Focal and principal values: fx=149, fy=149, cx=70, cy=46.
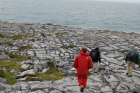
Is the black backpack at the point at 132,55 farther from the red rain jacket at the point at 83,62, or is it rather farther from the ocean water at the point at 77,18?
the ocean water at the point at 77,18

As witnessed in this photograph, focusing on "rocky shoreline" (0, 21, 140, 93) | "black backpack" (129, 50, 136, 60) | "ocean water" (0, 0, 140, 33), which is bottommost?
"rocky shoreline" (0, 21, 140, 93)

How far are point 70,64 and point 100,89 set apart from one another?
15.4 ft

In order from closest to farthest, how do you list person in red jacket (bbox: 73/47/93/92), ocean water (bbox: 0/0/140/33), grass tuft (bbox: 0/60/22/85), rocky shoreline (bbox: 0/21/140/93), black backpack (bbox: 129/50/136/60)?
person in red jacket (bbox: 73/47/93/92) → rocky shoreline (bbox: 0/21/140/93) → grass tuft (bbox: 0/60/22/85) → black backpack (bbox: 129/50/136/60) → ocean water (bbox: 0/0/140/33)

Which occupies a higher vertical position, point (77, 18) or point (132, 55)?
point (77, 18)

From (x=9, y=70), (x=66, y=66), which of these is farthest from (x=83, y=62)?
(x=9, y=70)

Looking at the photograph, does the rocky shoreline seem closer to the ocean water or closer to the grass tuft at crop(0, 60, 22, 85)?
the grass tuft at crop(0, 60, 22, 85)

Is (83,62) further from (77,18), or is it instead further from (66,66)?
(77,18)

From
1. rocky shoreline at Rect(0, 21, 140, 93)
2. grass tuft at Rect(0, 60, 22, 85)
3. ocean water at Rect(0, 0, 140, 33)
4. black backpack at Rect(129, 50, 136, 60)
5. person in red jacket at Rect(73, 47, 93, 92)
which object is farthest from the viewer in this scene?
ocean water at Rect(0, 0, 140, 33)

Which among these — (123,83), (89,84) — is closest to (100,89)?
(89,84)

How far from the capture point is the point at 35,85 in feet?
28.5

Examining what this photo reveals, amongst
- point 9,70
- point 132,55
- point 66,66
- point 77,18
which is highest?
point 77,18

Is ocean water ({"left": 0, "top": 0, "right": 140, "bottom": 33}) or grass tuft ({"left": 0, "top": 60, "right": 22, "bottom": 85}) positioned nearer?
grass tuft ({"left": 0, "top": 60, "right": 22, "bottom": 85})

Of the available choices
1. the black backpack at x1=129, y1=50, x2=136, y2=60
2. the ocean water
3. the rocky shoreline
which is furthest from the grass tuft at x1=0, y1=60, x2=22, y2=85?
the ocean water

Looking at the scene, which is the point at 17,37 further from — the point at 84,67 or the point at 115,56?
the point at 84,67
